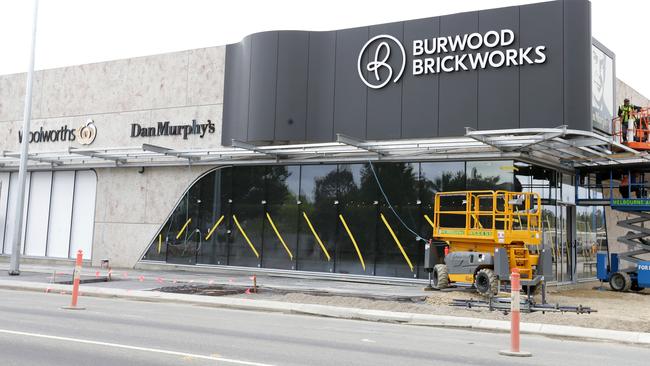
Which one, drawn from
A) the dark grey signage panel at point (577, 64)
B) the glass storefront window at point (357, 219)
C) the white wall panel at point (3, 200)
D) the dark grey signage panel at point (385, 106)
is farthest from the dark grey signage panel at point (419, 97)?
the white wall panel at point (3, 200)

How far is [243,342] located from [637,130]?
654 inches

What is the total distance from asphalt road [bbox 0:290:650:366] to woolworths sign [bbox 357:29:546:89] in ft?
35.3

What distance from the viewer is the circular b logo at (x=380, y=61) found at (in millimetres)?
22797

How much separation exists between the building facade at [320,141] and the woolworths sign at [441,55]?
1.8 inches

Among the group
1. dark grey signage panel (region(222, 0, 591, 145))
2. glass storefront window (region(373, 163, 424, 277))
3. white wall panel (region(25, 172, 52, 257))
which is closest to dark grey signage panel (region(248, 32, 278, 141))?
dark grey signage panel (region(222, 0, 591, 145))

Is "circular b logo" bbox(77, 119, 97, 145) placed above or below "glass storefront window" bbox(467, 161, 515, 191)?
above

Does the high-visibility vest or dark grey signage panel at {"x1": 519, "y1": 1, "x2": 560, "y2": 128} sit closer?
dark grey signage panel at {"x1": 519, "y1": 1, "x2": 560, "y2": 128}

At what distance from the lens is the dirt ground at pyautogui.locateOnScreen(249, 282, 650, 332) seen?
13.6 metres

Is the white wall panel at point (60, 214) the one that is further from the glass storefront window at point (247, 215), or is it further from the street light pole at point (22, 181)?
the glass storefront window at point (247, 215)

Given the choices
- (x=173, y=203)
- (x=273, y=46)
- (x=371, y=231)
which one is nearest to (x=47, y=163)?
(x=173, y=203)

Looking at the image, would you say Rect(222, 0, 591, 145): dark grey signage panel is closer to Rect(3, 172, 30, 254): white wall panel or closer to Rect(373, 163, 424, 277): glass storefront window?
Rect(373, 163, 424, 277): glass storefront window

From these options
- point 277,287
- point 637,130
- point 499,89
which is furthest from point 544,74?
point 277,287

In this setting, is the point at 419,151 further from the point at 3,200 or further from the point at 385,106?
the point at 3,200

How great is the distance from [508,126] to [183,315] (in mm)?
12030
